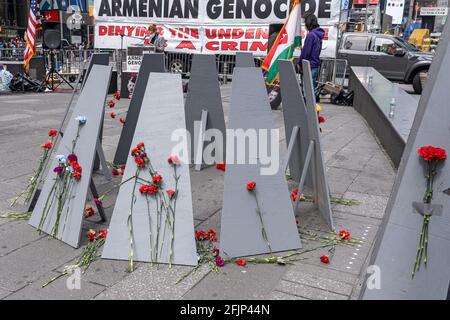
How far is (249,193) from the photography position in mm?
3854

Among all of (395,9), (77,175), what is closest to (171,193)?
(77,175)

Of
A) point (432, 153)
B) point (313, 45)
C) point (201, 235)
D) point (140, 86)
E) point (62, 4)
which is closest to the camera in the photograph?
point (432, 153)

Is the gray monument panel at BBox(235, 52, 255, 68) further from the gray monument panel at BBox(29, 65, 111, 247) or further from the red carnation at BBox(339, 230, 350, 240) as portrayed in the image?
the red carnation at BBox(339, 230, 350, 240)

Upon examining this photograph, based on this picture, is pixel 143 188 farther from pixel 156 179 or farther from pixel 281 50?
pixel 281 50

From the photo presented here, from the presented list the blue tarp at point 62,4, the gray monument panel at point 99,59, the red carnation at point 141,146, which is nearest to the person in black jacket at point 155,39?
the gray monument panel at point 99,59

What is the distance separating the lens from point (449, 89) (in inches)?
101

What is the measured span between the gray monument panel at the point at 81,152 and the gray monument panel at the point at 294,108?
1.77 meters

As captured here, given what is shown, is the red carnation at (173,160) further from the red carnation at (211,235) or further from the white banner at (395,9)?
the white banner at (395,9)

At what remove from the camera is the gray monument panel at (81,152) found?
13.2 ft

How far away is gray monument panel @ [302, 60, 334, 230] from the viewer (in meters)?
4.39

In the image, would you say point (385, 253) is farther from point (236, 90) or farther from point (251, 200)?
point (236, 90)

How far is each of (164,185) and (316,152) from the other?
162 centimetres

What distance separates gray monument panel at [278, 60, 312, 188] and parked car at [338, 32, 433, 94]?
13398mm

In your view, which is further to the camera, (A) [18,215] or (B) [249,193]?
(A) [18,215]
